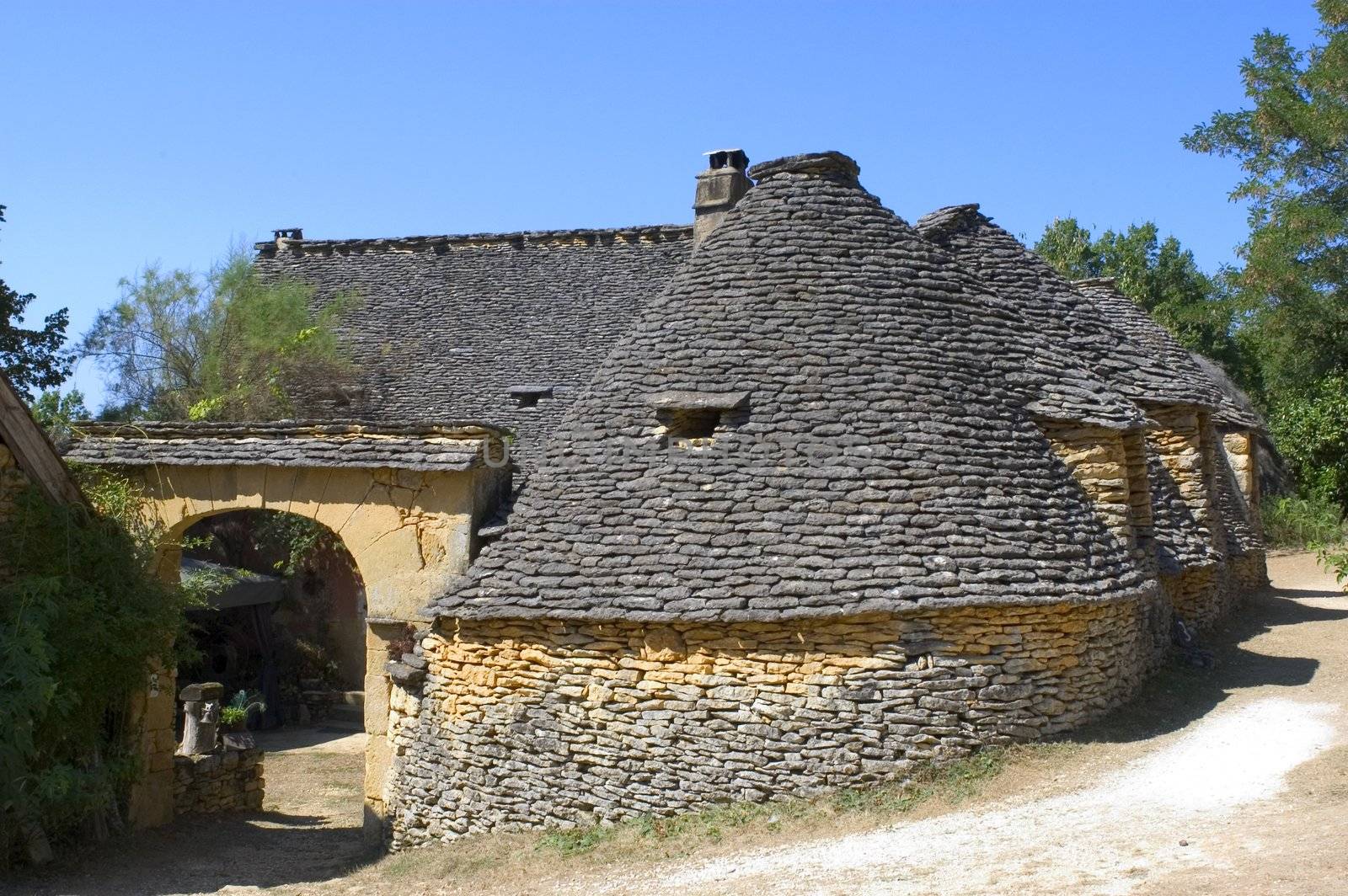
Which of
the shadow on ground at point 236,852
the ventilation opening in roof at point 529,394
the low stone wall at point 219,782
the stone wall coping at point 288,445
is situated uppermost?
the ventilation opening in roof at point 529,394

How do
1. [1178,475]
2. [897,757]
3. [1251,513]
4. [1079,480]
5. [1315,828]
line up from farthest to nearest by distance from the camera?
[1251,513], [1178,475], [1079,480], [897,757], [1315,828]

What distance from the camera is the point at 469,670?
402 inches

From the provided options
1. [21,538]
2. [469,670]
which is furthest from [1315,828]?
[21,538]

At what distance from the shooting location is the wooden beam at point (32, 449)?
9.68 m

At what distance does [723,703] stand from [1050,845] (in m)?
2.60

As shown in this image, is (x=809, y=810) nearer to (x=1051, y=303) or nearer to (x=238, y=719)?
(x=1051, y=303)

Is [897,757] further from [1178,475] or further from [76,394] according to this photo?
[76,394]

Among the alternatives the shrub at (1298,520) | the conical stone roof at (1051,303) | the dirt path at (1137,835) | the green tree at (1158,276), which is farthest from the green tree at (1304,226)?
the dirt path at (1137,835)

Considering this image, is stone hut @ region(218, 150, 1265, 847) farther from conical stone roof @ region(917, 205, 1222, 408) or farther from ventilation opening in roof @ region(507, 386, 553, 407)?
ventilation opening in roof @ region(507, 386, 553, 407)

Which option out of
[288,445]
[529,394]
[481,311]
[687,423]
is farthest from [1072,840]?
[481,311]

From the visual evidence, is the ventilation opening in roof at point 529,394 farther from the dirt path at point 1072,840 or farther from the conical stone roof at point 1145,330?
the conical stone roof at point 1145,330

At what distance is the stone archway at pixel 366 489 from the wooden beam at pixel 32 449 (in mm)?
991

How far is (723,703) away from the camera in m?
9.32

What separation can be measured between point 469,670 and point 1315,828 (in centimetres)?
623
